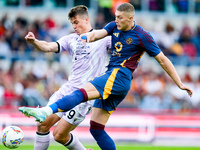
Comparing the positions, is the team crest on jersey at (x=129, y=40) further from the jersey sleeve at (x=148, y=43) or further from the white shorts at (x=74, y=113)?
the white shorts at (x=74, y=113)

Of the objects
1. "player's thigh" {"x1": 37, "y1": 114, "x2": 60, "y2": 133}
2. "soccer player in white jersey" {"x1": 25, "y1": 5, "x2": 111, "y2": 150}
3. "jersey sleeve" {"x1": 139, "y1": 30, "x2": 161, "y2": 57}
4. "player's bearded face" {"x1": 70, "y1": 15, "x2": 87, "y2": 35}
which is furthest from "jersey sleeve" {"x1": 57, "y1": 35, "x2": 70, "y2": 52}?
"jersey sleeve" {"x1": 139, "y1": 30, "x2": 161, "y2": 57}

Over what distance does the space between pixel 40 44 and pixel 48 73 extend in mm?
8055

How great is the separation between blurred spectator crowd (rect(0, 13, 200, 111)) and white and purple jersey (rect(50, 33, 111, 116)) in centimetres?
577

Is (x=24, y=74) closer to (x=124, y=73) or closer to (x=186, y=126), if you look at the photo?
(x=186, y=126)

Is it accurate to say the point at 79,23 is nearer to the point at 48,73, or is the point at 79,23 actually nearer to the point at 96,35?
the point at 96,35

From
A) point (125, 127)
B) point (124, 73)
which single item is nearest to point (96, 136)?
point (124, 73)

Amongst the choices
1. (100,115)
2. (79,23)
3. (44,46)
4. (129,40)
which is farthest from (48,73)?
(129,40)

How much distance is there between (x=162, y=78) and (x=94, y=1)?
174 inches

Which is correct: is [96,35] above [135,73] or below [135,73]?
above

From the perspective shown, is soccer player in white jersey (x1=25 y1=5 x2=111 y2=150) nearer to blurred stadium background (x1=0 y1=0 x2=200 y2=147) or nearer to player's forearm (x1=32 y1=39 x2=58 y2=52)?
player's forearm (x1=32 y1=39 x2=58 y2=52)

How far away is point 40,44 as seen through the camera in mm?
7059

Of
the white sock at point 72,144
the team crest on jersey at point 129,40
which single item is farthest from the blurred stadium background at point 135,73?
the team crest on jersey at point 129,40

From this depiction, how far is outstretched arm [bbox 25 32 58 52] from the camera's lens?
22.3 ft

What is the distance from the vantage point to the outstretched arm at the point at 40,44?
679 cm
